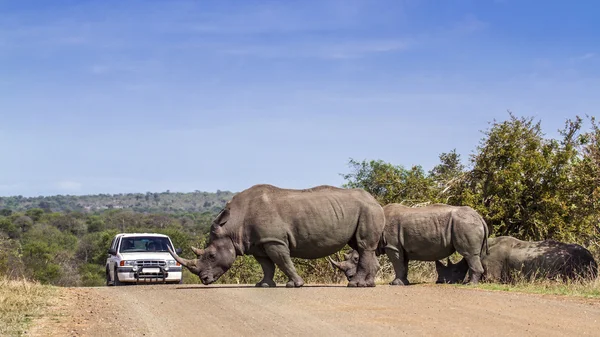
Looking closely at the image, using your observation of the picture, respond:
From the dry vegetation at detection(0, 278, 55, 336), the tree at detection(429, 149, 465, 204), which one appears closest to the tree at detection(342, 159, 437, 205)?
the tree at detection(429, 149, 465, 204)

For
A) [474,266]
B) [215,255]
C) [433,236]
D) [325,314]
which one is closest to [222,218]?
[215,255]

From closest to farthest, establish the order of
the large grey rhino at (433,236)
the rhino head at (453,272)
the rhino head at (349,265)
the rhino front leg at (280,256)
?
the rhino front leg at (280,256) → the large grey rhino at (433,236) → the rhino head at (453,272) → the rhino head at (349,265)

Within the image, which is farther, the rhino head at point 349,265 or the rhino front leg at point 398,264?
the rhino head at point 349,265

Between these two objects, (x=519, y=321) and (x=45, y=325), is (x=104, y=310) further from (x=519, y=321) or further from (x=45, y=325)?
(x=519, y=321)

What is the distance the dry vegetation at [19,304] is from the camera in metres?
12.9

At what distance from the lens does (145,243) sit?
85.1 ft

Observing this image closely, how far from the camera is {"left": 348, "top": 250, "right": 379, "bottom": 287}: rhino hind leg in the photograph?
18625 mm

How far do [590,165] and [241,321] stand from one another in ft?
38.5

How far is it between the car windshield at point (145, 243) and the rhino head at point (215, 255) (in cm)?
688

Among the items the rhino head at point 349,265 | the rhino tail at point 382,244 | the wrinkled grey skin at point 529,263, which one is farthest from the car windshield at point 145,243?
the wrinkled grey skin at point 529,263

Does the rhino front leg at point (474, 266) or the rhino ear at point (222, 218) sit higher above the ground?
the rhino ear at point (222, 218)

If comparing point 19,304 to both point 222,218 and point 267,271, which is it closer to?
point 222,218

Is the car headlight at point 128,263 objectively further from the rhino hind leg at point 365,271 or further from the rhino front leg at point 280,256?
the rhino hind leg at point 365,271

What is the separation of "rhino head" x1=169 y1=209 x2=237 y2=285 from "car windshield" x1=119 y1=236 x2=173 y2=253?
22.6 feet
